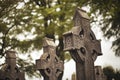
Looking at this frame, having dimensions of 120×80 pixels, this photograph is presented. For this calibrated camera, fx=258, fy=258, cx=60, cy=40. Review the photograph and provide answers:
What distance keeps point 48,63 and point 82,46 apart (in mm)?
3420

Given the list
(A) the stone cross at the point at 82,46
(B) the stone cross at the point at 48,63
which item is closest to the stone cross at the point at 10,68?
(B) the stone cross at the point at 48,63

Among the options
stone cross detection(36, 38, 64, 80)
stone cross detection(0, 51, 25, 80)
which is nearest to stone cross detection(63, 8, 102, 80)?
stone cross detection(36, 38, 64, 80)

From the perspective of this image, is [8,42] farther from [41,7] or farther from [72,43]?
[72,43]

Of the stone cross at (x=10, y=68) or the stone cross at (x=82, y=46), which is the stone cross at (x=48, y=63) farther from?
the stone cross at (x=82, y=46)

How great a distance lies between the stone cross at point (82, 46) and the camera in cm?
620

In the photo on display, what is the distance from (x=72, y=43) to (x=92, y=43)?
829mm

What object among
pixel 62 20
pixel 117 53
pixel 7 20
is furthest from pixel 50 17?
pixel 117 53

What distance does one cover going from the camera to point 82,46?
6.41m

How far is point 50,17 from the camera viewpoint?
15.1m

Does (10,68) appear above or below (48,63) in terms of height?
below

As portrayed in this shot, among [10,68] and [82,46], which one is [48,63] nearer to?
[10,68]

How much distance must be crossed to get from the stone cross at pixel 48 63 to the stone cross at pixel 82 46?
9.33ft

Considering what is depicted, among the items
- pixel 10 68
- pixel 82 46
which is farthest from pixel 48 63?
pixel 82 46

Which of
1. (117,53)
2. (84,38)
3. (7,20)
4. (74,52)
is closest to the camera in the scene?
(74,52)
